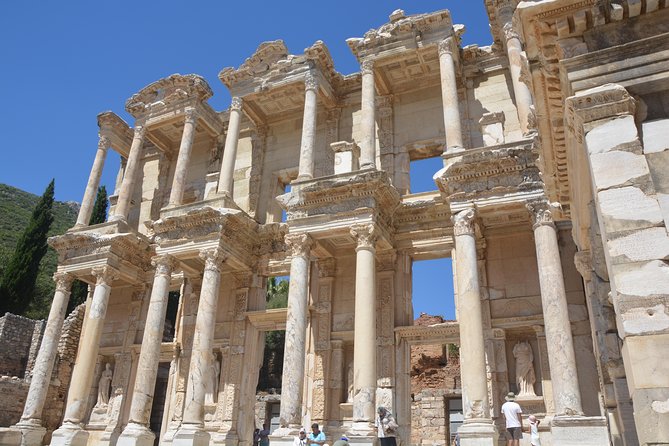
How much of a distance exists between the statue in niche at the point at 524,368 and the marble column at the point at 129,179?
44.4 feet

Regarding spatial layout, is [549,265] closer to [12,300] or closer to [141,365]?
[141,365]

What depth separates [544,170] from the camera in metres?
7.65

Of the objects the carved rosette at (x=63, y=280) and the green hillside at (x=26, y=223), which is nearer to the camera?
the carved rosette at (x=63, y=280)

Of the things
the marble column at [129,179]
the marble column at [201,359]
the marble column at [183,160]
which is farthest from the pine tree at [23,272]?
the marble column at [201,359]

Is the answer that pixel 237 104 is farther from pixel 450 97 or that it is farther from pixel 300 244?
pixel 450 97

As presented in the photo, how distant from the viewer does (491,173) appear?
13203 millimetres

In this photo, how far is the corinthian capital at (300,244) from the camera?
47.4ft

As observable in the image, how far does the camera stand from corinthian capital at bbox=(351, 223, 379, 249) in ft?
45.0

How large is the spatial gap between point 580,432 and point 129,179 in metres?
16.3

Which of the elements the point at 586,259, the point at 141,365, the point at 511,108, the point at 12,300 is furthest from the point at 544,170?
the point at 12,300

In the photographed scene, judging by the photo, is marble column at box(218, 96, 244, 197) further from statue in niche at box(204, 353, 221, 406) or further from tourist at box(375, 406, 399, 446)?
tourist at box(375, 406, 399, 446)

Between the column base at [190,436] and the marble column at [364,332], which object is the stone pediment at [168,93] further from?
the column base at [190,436]

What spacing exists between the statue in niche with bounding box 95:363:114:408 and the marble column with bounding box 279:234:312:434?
27.8 feet

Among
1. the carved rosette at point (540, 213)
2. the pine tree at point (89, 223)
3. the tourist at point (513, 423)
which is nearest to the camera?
the tourist at point (513, 423)
